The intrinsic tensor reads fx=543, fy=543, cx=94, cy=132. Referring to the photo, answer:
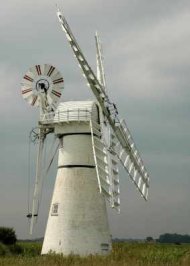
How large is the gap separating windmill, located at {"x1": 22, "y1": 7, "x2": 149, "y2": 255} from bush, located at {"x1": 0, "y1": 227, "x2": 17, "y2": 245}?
39.9 feet

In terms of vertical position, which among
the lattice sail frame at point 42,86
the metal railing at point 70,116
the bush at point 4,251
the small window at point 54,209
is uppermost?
the lattice sail frame at point 42,86

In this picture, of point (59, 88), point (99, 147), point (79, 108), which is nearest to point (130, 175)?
→ point (99, 147)

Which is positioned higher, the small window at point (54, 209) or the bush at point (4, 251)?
the small window at point (54, 209)

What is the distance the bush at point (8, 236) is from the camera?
131 feet

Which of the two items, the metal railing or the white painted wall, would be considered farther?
the metal railing

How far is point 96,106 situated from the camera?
2881 centimetres

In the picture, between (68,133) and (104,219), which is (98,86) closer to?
(68,133)

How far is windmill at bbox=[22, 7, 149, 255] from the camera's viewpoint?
26.8 meters

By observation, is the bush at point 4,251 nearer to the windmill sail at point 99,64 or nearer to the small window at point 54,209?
the small window at point 54,209

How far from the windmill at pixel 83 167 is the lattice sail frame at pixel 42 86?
108 centimetres

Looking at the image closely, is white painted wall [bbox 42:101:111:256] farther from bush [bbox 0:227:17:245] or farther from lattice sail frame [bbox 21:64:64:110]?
bush [bbox 0:227:17:245]

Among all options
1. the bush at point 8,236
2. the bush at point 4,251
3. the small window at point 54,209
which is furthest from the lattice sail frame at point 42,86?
the bush at point 8,236

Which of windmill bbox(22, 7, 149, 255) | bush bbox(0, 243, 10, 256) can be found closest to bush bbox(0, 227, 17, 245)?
bush bbox(0, 243, 10, 256)

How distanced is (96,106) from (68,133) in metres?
2.11
